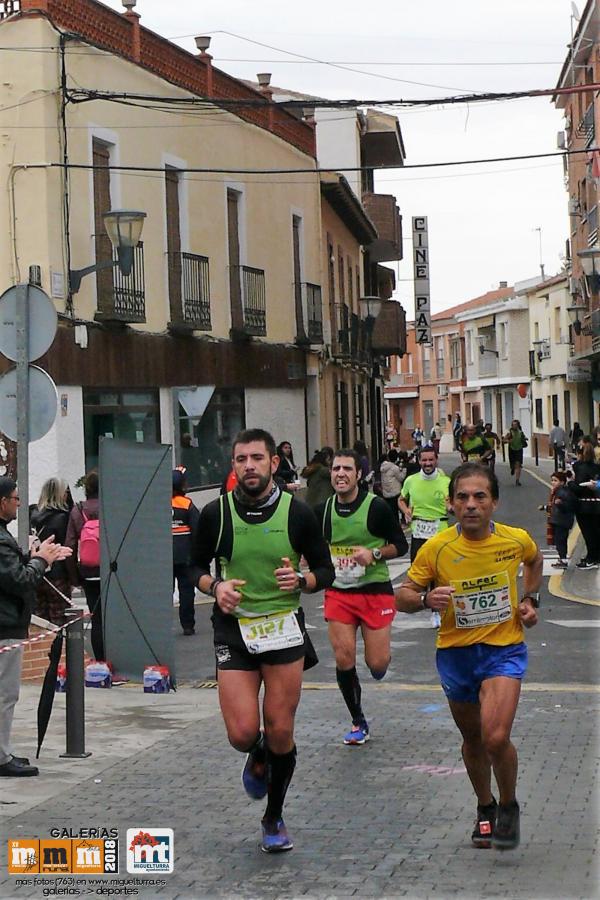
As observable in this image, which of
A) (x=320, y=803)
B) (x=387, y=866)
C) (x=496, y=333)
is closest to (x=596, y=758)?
(x=320, y=803)

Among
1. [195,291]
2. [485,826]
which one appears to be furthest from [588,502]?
[485,826]

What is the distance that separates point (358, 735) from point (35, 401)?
3.07m

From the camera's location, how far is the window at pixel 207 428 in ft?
78.7

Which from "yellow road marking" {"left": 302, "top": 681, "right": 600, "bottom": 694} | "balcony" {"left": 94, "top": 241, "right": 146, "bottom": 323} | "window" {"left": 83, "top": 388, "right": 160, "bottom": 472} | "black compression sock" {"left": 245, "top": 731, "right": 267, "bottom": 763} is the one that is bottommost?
"yellow road marking" {"left": 302, "top": 681, "right": 600, "bottom": 694}

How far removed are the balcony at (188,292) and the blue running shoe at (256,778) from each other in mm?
16940

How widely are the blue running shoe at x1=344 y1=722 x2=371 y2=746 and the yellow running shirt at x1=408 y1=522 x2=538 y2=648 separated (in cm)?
268

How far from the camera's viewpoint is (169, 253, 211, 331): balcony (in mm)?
→ 23453

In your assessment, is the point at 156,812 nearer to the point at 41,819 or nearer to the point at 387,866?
the point at 41,819

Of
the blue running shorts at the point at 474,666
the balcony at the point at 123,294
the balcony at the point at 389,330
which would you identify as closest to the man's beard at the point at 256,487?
the blue running shorts at the point at 474,666

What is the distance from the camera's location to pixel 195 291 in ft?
79.3

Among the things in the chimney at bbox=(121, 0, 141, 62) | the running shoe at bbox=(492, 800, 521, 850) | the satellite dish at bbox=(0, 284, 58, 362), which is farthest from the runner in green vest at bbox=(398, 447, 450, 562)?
the chimney at bbox=(121, 0, 141, 62)

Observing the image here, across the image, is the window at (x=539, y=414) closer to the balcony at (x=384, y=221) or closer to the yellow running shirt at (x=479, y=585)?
the balcony at (x=384, y=221)

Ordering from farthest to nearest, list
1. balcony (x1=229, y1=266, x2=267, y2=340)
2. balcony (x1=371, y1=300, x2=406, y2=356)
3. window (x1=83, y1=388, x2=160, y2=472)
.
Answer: balcony (x1=371, y1=300, x2=406, y2=356) < balcony (x1=229, y1=266, x2=267, y2=340) < window (x1=83, y1=388, x2=160, y2=472)

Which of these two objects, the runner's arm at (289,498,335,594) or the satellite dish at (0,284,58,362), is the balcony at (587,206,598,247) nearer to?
the satellite dish at (0,284,58,362)
